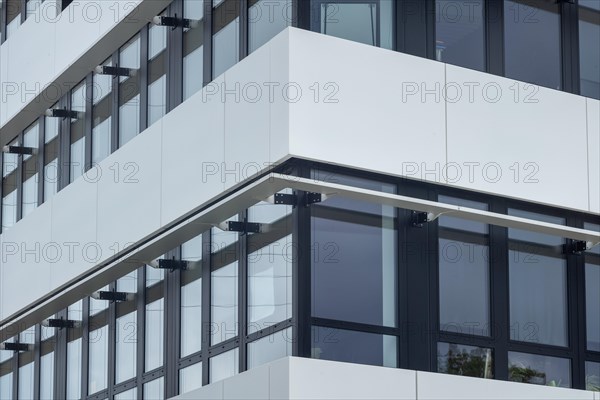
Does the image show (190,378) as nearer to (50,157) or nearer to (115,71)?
(115,71)

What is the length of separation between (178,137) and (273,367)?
4093mm

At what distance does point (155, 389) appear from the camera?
1961 centimetres

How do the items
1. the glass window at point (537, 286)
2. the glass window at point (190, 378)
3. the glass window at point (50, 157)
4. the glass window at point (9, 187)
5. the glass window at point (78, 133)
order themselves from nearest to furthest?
the glass window at point (537, 286), the glass window at point (190, 378), the glass window at point (78, 133), the glass window at point (50, 157), the glass window at point (9, 187)

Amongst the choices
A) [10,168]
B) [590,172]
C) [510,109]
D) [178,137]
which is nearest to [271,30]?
[178,137]

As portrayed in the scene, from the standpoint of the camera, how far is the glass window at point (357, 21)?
56.6 ft

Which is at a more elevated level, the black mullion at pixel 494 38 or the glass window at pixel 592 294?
the black mullion at pixel 494 38

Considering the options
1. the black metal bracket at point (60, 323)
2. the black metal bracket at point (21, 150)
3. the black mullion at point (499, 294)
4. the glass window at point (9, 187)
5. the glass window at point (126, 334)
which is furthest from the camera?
the glass window at point (9, 187)

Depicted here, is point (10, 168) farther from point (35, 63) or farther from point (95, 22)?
point (95, 22)

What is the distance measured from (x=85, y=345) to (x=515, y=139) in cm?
811

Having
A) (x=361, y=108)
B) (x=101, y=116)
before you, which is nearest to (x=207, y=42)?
(x=361, y=108)

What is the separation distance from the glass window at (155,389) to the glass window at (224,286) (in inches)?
60.2

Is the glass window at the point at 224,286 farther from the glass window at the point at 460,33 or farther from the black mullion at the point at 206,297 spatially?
the glass window at the point at 460,33

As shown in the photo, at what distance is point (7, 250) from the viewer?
2456 cm

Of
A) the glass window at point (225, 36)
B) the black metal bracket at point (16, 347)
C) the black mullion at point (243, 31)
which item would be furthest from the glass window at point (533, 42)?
the black metal bracket at point (16, 347)
